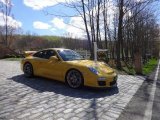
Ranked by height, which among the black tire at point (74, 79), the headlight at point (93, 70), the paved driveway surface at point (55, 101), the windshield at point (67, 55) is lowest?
the paved driveway surface at point (55, 101)

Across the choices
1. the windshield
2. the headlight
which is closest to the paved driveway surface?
the headlight

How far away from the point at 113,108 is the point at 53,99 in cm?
171

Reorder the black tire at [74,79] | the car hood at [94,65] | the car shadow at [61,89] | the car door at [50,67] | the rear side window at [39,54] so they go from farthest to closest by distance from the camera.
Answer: the rear side window at [39,54]
the car door at [50,67]
the car hood at [94,65]
the black tire at [74,79]
the car shadow at [61,89]

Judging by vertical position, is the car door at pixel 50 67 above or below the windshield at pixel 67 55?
below

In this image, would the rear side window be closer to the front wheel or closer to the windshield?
the windshield

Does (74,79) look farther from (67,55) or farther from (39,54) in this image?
(39,54)

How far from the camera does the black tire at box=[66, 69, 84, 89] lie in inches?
361

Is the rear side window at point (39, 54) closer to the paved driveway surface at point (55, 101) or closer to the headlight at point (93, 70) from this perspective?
the paved driveway surface at point (55, 101)

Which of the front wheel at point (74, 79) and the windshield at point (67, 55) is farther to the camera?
the windshield at point (67, 55)

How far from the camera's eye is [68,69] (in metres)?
9.50

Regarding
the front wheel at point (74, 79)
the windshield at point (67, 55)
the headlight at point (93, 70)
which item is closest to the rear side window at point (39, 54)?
the windshield at point (67, 55)

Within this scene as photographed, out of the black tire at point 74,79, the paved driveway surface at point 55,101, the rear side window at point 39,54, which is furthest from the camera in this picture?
the rear side window at point 39,54

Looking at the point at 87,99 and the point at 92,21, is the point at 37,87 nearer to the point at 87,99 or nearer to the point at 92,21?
the point at 87,99

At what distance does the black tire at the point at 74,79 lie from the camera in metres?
9.16
